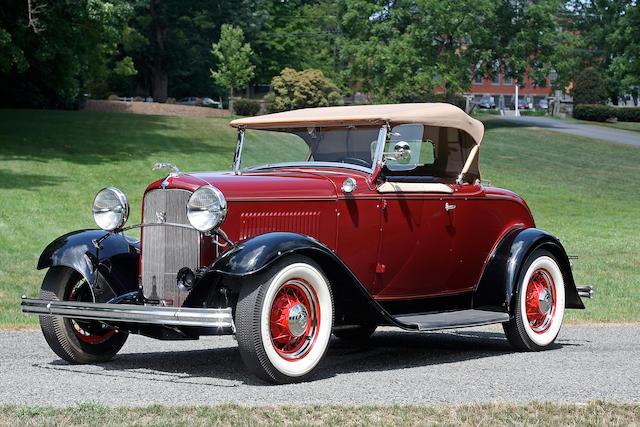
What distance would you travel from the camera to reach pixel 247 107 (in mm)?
53344

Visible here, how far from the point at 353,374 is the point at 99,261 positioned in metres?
2.24

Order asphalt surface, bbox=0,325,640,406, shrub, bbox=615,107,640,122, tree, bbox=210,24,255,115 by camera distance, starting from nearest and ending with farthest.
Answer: asphalt surface, bbox=0,325,640,406, shrub, bbox=615,107,640,122, tree, bbox=210,24,255,115

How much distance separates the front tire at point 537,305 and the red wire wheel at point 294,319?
8.08 feet

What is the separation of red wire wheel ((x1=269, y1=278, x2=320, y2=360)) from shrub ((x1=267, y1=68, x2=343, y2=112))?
41531mm

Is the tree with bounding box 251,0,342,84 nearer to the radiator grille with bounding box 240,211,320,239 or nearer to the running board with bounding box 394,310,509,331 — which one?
the running board with bounding box 394,310,509,331

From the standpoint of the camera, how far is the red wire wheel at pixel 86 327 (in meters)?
7.32

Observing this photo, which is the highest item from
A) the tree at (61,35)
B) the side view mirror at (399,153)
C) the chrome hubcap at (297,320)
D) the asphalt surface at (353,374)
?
the tree at (61,35)

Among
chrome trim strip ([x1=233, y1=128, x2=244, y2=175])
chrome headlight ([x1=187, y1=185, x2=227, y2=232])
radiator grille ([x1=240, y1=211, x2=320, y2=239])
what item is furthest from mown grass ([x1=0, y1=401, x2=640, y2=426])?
chrome trim strip ([x1=233, y1=128, x2=244, y2=175])

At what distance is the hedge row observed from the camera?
177ft

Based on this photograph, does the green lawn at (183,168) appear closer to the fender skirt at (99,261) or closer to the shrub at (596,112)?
the fender skirt at (99,261)

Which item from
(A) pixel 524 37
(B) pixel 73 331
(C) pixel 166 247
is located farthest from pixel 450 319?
(A) pixel 524 37

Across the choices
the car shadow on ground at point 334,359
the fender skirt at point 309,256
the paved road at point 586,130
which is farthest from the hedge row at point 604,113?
the fender skirt at point 309,256

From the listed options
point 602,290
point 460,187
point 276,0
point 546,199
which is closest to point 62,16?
point 546,199

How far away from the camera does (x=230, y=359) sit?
7547 mm
